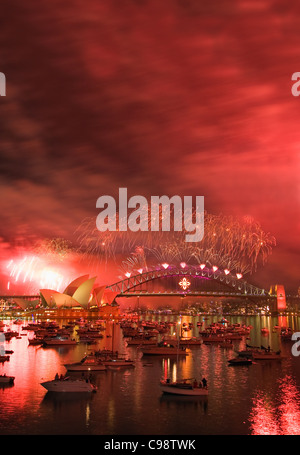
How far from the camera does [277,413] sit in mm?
26875

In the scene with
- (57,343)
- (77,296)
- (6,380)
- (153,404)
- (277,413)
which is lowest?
(277,413)

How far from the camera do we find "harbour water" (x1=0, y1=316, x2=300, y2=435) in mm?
23695

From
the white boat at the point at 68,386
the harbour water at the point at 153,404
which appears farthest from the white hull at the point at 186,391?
the white boat at the point at 68,386

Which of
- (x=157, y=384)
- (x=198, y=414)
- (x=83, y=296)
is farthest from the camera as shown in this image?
(x=83, y=296)

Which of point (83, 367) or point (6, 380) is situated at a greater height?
point (83, 367)

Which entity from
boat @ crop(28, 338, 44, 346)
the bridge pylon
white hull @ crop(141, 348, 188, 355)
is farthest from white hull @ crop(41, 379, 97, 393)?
the bridge pylon

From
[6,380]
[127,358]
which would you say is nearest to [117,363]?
[127,358]

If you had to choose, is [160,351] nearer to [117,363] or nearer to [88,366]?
[117,363]

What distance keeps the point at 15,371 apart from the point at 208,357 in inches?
913

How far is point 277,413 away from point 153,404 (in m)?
7.87

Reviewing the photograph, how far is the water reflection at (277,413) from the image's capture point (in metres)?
23.7
